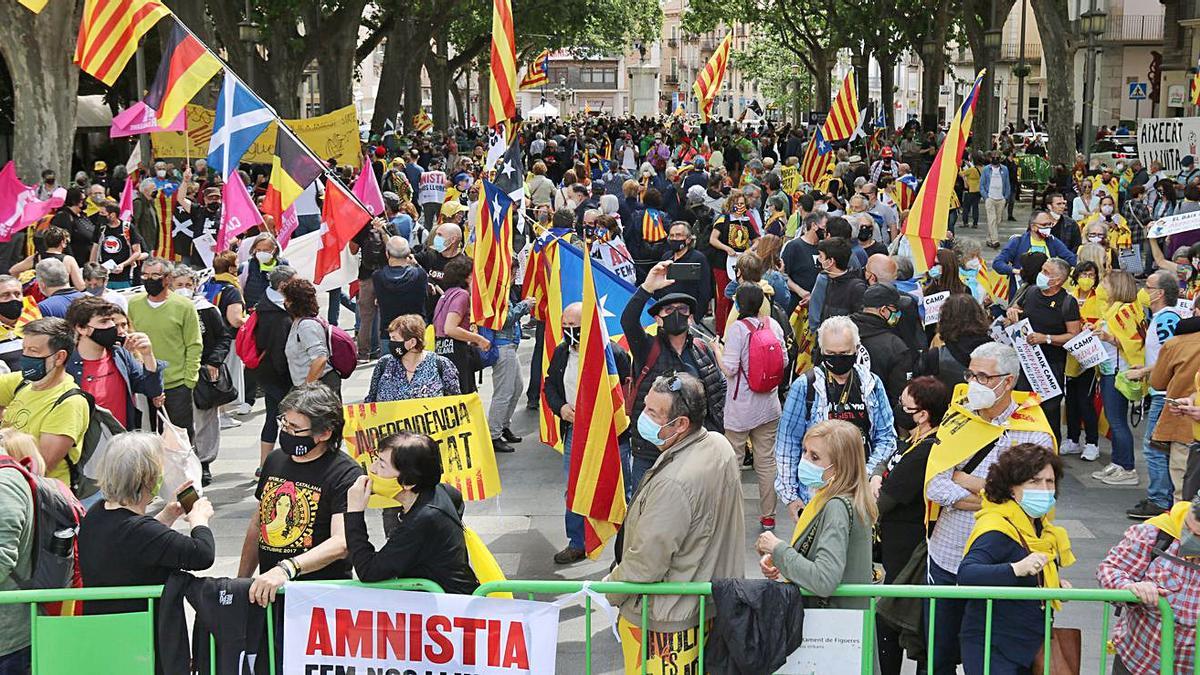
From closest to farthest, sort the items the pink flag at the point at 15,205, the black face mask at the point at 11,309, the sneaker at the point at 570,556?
the sneaker at the point at 570,556 → the black face mask at the point at 11,309 → the pink flag at the point at 15,205

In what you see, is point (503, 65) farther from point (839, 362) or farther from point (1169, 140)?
point (1169, 140)

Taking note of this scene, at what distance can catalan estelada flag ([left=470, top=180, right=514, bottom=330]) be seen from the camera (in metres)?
9.80

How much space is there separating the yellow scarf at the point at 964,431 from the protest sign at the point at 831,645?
41.2 inches

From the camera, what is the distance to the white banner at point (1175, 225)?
471 inches

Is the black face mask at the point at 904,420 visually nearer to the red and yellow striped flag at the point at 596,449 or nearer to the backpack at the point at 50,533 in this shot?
the red and yellow striped flag at the point at 596,449

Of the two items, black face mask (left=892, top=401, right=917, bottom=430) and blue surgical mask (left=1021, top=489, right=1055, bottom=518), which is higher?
blue surgical mask (left=1021, top=489, right=1055, bottom=518)

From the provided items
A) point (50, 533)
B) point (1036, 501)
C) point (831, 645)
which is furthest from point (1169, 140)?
point (50, 533)

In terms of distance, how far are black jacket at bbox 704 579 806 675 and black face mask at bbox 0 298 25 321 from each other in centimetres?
550

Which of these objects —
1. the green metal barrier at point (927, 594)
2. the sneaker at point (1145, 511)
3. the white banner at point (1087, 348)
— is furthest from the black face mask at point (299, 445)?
the white banner at point (1087, 348)

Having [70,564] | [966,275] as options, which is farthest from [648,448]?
[966,275]

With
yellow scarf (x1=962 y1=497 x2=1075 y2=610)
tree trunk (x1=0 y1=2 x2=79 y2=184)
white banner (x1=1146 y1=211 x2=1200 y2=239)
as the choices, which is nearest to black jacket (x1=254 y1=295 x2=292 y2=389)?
yellow scarf (x1=962 y1=497 x2=1075 y2=610)

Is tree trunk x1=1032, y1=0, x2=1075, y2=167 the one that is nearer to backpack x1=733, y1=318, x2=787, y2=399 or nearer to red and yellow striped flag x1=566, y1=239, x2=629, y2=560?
backpack x1=733, y1=318, x2=787, y2=399

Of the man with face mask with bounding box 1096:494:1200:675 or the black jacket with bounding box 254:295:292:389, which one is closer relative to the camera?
the man with face mask with bounding box 1096:494:1200:675

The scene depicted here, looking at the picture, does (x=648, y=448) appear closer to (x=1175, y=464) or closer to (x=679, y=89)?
(x=1175, y=464)
